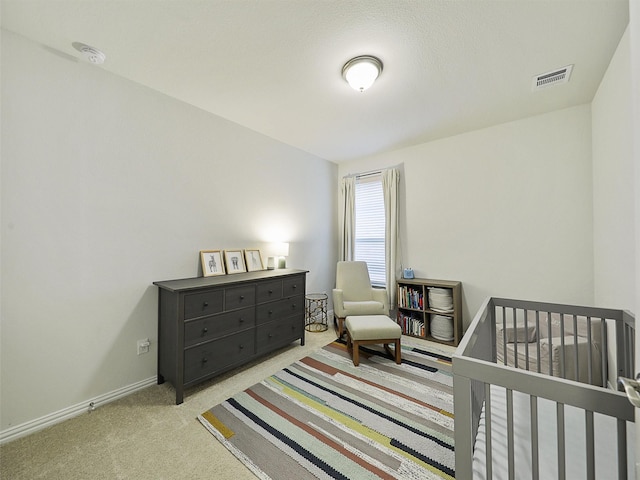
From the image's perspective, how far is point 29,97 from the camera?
1.69 m

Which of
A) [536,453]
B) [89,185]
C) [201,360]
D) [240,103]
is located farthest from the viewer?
[240,103]

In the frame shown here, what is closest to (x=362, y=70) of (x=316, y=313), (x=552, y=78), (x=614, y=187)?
(x=552, y=78)

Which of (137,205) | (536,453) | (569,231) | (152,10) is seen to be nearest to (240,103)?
(152,10)

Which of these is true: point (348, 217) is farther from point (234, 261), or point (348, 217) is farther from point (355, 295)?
point (234, 261)

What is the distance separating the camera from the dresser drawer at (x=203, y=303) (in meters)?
2.01

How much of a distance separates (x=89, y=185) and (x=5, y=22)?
994 millimetres

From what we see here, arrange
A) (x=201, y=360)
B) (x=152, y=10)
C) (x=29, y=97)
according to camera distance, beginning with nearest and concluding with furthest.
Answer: (x=152, y=10) → (x=29, y=97) → (x=201, y=360)

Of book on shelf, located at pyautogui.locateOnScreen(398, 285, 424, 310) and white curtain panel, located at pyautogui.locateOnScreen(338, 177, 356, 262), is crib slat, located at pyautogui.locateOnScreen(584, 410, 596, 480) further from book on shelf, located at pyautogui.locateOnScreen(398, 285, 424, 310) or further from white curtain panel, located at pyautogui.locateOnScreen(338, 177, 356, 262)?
white curtain panel, located at pyautogui.locateOnScreen(338, 177, 356, 262)

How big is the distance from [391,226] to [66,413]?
145 inches

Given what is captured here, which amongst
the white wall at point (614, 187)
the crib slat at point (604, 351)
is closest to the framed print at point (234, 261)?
the crib slat at point (604, 351)

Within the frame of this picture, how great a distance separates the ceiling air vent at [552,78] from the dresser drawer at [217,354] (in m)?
3.31

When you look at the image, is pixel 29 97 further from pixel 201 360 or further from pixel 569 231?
pixel 569 231

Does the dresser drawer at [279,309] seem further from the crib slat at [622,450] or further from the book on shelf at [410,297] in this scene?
the crib slat at [622,450]

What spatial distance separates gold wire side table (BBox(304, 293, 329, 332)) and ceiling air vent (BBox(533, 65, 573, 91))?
10.2 ft
